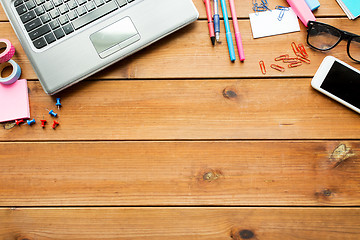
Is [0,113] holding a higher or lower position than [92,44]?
lower

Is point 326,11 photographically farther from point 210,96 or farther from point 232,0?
point 210,96

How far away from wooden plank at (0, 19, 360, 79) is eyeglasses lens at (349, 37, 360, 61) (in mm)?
13

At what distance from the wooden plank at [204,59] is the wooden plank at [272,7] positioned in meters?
0.02

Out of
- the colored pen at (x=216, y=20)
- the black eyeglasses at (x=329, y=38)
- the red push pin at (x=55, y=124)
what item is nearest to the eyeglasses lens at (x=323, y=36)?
the black eyeglasses at (x=329, y=38)

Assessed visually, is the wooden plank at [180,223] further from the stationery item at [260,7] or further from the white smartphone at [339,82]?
the stationery item at [260,7]

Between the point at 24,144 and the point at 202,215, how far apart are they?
18.4 inches

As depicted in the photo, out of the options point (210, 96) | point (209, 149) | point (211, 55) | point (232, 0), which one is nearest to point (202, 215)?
point (209, 149)

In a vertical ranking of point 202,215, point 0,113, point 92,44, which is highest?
point 92,44

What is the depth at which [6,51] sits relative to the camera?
0.68 meters

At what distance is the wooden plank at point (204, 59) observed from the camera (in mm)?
717

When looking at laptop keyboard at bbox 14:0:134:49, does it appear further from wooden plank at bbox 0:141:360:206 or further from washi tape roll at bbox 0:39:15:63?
wooden plank at bbox 0:141:360:206

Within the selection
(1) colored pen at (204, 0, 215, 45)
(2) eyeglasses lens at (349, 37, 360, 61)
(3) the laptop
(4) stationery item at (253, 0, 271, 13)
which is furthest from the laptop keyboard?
(2) eyeglasses lens at (349, 37, 360, 61)

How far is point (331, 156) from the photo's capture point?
700 mm

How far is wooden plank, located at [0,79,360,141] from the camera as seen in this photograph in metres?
0.70
